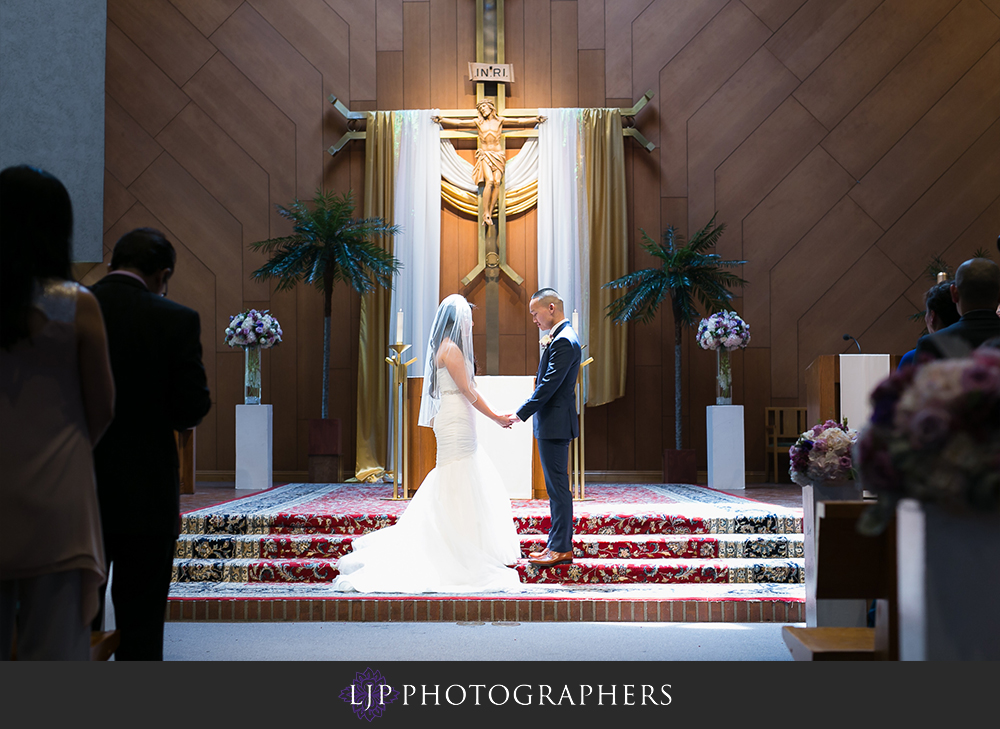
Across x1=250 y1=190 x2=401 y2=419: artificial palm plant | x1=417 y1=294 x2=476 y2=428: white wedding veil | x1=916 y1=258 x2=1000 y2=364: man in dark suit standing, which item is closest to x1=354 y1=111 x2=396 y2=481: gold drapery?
x1=250 y1=190 x2=401 y2=419: artificial palm plant

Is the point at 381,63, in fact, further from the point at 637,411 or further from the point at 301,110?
the point at 637,411

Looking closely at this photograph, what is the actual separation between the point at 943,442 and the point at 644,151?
7.42 metres

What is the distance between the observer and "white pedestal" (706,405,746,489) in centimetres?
739

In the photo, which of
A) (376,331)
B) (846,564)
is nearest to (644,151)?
(376,331)

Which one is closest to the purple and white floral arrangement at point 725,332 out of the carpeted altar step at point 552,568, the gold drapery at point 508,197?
the carpeted altar step at point 552,568

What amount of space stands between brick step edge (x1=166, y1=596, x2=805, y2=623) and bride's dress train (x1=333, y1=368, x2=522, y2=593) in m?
0.17

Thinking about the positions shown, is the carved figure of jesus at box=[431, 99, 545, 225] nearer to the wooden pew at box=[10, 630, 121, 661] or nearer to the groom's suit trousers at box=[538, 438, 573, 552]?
the groom's suit trousers at box=[538, 438, 573, 552]

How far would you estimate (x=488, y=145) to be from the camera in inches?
331

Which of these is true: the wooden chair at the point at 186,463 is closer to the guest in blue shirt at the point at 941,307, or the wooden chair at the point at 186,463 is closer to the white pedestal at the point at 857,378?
the white pedestal at the point at 857,378

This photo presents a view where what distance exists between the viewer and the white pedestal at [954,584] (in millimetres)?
1664

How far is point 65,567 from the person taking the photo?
70.6 inches

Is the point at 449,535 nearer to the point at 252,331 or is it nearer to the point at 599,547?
the point at 599,547

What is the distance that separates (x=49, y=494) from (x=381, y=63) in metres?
7.70

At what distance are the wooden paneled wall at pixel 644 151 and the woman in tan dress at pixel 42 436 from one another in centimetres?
671
